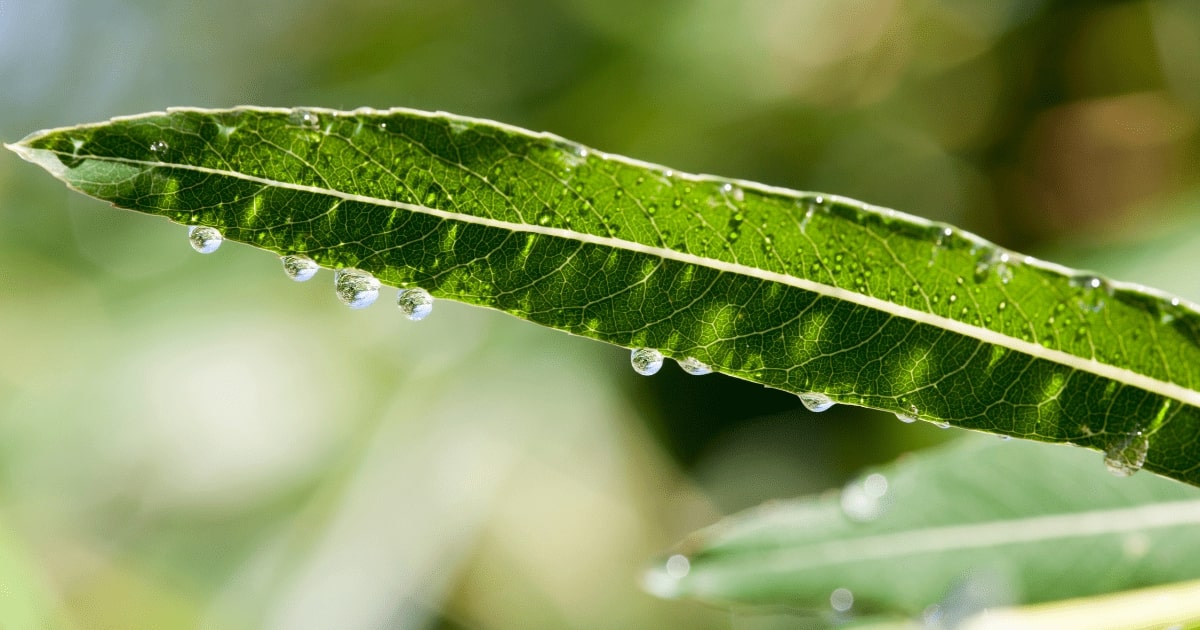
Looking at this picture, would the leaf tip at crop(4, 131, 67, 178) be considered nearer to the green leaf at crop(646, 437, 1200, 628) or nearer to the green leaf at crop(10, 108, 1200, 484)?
the green leaf at crop(10, 108, 1200, 484)

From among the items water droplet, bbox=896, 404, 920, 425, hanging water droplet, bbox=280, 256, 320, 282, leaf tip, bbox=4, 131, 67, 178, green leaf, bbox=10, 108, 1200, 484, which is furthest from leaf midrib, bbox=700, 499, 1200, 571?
A: leaf tip, bbox=4, 131, 67, 178

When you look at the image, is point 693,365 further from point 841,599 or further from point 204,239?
point 841,599

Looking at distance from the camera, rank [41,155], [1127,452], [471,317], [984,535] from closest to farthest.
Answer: [41,155], [1127,452], [984,535], [471,317]

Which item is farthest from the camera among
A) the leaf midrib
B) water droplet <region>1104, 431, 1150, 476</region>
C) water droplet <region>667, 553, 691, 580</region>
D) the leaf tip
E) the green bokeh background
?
the green bokeh background

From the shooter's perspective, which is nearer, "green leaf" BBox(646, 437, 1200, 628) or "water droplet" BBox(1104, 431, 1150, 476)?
"water droplet" BBox(1104, 431, 1150, 476)

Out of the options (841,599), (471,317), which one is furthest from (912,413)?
Result: (471,317)

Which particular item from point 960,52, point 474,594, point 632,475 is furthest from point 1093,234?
point 474,594
